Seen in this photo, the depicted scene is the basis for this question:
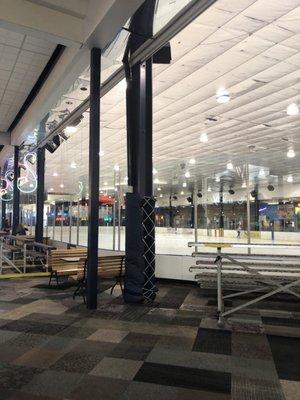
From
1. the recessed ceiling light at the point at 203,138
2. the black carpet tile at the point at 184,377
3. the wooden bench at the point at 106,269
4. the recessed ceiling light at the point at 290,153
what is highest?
the recessed ceiling light at the point at 203,138

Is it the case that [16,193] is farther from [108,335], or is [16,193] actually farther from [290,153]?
[108,335]

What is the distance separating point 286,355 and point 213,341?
0.75 meters

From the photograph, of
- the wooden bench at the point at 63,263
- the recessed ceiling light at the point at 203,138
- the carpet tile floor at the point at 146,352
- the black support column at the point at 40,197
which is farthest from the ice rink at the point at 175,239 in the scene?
the recessed ceiling light at the point at 203,138

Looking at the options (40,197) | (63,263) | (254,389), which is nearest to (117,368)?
(254,389)

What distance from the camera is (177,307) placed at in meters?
5.42

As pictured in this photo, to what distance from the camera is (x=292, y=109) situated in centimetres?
875

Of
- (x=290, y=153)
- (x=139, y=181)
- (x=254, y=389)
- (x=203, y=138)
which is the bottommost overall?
(x=254, y=389)

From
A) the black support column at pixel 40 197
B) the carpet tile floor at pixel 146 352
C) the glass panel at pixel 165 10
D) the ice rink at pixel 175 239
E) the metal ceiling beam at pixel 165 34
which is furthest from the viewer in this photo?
the black support column at pixel 40 197

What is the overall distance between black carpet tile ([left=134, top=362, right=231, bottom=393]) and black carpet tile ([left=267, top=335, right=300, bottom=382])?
507mm

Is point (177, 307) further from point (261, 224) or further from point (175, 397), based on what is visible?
point (261, 224)

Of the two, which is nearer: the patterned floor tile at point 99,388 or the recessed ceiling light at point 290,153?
→ the patterned floor tile at point 99,388

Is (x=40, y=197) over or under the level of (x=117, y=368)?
over

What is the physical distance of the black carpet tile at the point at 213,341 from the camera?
367cm

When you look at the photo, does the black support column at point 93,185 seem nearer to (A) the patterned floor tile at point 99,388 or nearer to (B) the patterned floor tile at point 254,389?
(A) the patterned floor tile at point 99,388
